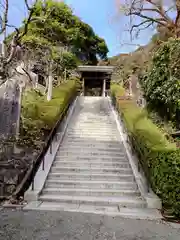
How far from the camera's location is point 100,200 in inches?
257

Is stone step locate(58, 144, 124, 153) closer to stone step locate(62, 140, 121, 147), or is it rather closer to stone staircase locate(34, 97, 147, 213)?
stone staircase locate(34, 97, 147, 213)

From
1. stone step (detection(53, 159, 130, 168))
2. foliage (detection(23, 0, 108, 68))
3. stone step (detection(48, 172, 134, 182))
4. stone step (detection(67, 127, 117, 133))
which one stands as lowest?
stone step (detection(48, 172, 134, 182))

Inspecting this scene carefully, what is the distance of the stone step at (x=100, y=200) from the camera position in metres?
6.39

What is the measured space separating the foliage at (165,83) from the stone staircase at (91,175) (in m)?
2.40

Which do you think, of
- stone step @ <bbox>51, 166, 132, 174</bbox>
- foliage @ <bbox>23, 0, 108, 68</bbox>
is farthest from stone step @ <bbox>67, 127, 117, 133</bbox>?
foliage @ <bbox>23, 0, 108, 68</bbox>

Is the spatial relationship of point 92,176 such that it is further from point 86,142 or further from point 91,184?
point 86,142

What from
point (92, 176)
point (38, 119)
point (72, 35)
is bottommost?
point (92, 176)

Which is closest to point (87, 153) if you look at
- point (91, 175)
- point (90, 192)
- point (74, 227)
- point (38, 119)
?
point (91, 175)

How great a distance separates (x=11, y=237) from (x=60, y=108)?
335 inches

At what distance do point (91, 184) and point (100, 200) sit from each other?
39.5 inches

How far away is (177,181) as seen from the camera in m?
5.44

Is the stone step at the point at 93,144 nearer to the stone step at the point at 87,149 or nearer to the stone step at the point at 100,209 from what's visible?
the stone step at the point at 87,149

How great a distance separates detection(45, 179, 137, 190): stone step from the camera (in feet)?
24.2

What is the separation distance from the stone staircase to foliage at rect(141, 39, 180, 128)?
2396mm
